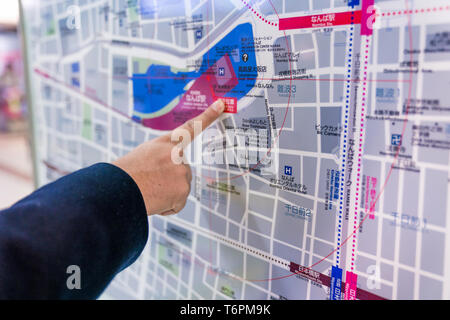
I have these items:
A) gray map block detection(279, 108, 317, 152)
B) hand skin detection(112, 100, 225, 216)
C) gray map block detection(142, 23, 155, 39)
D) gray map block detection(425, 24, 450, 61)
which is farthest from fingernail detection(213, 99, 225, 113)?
gray map block detection(425, 24, 450, 61)

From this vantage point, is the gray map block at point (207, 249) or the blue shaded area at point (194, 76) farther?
the gray map block at point (207, 249)

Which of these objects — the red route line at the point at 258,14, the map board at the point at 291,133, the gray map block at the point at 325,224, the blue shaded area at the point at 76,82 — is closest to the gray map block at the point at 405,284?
the map board at the point at 291,133

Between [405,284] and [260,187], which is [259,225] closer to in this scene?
[260,187]

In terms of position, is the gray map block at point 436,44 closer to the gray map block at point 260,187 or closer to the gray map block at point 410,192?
the gray map block at point 410,192

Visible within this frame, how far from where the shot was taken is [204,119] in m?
0.67

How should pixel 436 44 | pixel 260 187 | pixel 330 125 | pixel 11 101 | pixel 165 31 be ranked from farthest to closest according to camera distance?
pixel 11 101 < pixel 165 31 < pixel 260 187 < pixel 330 125 < pixel 436 44

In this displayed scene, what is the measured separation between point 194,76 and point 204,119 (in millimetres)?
103

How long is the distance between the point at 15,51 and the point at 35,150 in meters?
3.97

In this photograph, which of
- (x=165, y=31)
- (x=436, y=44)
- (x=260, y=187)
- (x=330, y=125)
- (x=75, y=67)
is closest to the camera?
(x=436, y=44)

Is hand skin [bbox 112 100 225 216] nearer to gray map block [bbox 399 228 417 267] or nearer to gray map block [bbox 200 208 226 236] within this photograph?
gray map block [bbox 200 208 226 236]

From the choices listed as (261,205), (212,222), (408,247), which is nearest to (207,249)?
(212,222)

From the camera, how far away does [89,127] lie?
99cm

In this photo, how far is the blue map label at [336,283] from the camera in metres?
0.57
